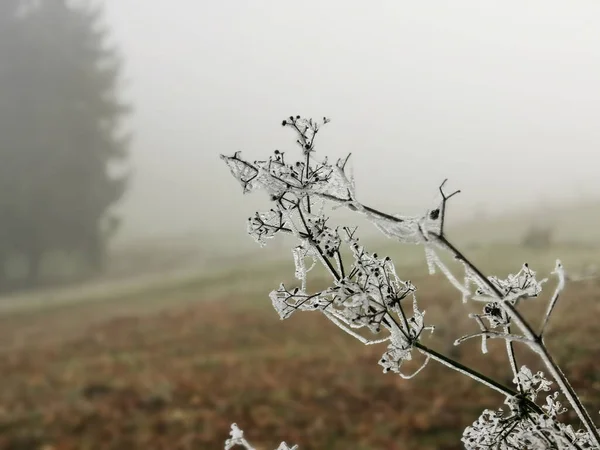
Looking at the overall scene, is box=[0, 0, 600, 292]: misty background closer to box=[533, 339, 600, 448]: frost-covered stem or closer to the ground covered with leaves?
the ground covered with leaves

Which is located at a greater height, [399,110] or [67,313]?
[399,110]

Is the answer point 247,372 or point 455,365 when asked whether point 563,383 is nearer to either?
point 455,365

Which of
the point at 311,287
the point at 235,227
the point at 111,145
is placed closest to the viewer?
the point at 311,287

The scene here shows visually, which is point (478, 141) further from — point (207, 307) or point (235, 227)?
point (207, 307)

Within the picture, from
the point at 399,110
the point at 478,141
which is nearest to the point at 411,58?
the point at 399,110

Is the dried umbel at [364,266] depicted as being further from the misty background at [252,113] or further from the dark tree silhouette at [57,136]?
the dark tree silhouette at [57,136]

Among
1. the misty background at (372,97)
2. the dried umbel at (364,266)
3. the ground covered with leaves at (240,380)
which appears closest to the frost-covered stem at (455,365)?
the dried umbel at (364,266)

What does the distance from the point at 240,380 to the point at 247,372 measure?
23 millimetres

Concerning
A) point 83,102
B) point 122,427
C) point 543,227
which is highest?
point 83,102

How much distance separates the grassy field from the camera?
1107 millimetres

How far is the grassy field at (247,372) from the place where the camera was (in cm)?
111

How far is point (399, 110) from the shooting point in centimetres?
140

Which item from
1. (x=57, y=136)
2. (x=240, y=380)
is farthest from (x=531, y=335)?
(x=57, y=136)

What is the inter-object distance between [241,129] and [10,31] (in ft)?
2.72
